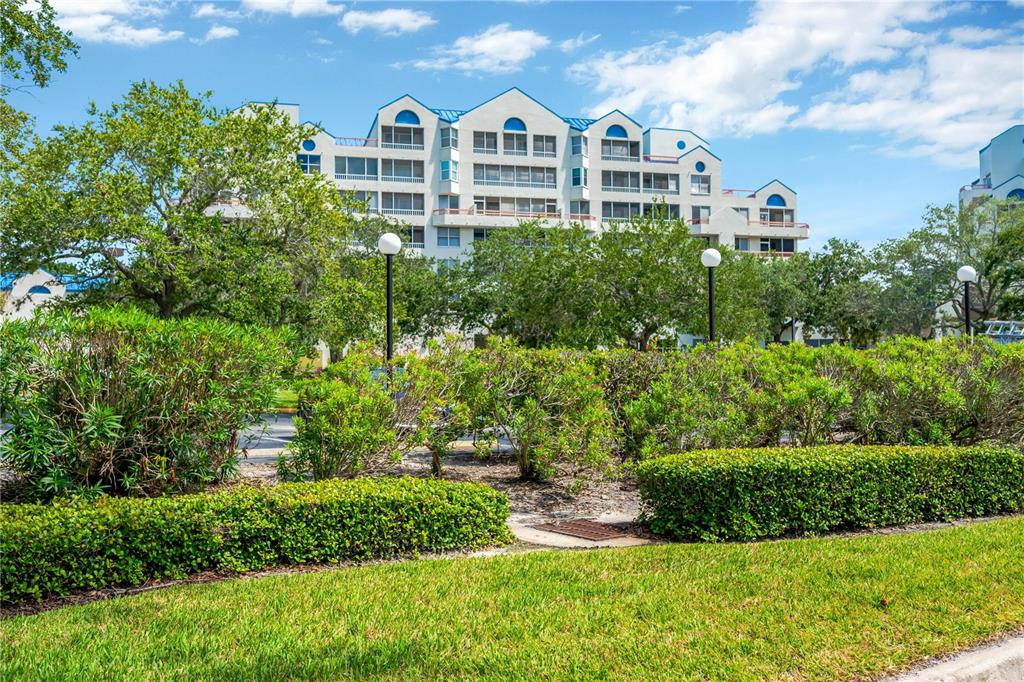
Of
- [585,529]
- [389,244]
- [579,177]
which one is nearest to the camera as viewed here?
[585,529]

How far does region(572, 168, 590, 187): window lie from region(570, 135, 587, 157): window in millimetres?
1086

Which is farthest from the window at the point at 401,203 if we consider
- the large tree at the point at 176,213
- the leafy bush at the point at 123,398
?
the leafy bush at the point at 123,398

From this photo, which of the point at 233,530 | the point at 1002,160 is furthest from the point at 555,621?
the point at 1002,160

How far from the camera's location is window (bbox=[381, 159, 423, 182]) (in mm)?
56250

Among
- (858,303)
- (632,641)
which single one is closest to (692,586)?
(632,641)

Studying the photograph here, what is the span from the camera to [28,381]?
23.3 feet

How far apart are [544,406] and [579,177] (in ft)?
165

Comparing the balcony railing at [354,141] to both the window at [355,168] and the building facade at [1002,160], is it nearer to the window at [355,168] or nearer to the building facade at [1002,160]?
the window at [355,168]

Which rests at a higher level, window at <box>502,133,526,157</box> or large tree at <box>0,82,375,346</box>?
window at <box>502,133,526,157</box>

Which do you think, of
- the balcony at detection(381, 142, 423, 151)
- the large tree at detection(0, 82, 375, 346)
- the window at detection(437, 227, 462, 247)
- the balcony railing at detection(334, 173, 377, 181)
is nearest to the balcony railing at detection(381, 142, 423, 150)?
the balcony at detection(381, 142, 423, 151)

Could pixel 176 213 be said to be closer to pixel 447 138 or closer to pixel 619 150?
pixel 447 138

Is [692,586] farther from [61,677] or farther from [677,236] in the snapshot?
[677,236]

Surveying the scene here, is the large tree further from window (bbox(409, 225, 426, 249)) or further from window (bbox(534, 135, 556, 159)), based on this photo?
window (bbox(534, 135, 556, 159))

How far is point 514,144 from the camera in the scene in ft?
193
